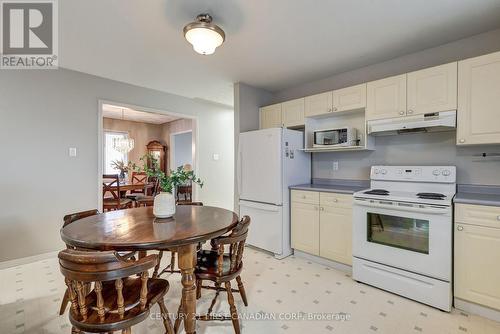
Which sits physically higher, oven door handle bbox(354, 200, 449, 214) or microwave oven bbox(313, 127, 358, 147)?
microwave oven bbox(313, 127, 358, 147)

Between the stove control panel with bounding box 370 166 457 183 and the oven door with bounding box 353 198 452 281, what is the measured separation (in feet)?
1.85

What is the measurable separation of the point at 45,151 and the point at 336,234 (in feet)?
12.0

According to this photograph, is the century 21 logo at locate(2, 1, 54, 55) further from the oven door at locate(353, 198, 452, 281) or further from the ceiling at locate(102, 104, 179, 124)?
the oven door at locate(353, 198, 452, 281)

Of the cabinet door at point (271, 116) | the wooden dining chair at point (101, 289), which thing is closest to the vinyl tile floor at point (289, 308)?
the wooden dining chair at point (101, 289)

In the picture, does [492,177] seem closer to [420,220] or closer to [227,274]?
[420,220]

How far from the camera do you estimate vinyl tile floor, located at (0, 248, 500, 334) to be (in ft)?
5.77

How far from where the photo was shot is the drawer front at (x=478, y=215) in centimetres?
179

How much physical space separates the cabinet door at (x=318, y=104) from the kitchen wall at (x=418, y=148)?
1.21 feet

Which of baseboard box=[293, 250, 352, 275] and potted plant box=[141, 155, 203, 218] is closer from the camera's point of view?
potted plant box=[141, 155, 203, 218]

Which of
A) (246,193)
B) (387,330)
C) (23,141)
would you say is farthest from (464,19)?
(23,141)

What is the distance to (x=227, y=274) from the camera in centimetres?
166

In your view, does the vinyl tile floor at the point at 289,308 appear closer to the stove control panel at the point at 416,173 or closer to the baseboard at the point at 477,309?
the baseboard at the point at 477,309

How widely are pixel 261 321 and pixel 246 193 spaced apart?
1753 mm

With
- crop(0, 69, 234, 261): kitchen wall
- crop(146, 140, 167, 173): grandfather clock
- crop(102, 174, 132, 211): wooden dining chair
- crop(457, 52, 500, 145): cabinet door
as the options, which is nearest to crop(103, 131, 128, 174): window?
crop(146, 140, 167, 173): grandfather clock
